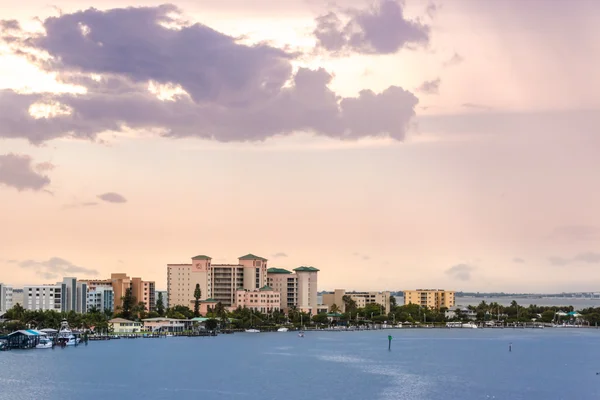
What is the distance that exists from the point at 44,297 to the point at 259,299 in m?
43.1

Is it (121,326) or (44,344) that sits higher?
(121,326)

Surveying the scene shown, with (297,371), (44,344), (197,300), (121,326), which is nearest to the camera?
(297,371)

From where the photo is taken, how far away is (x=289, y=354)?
12025cm

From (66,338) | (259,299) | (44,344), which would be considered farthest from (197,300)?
(44,344)

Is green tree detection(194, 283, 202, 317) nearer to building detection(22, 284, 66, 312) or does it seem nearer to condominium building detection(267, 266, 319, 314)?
condominium building detection(267, 266, 319, 314)

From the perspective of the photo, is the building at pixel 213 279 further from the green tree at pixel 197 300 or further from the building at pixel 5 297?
the building at pixel 5 297

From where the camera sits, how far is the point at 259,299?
188 metres

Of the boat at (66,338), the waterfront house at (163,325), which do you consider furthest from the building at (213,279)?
the boat at (66,338)

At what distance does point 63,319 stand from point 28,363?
46.8 metres

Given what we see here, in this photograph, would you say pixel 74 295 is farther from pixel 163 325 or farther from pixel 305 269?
pixel 305 269

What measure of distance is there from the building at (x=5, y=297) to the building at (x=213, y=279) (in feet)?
113

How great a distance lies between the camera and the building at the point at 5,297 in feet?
628

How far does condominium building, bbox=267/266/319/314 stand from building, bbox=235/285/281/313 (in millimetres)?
7349

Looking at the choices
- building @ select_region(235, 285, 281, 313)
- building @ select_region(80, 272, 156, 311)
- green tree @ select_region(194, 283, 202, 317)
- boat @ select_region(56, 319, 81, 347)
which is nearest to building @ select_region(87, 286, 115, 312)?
building @ select_region(80, 272, 156, 311)
